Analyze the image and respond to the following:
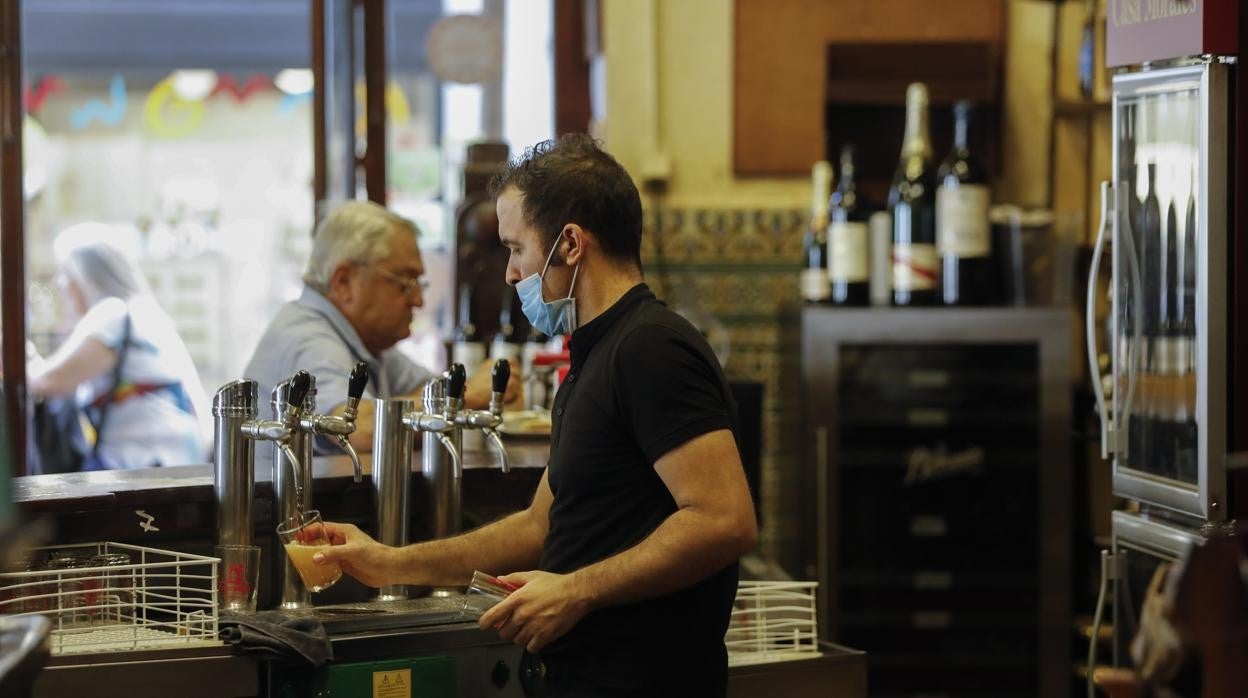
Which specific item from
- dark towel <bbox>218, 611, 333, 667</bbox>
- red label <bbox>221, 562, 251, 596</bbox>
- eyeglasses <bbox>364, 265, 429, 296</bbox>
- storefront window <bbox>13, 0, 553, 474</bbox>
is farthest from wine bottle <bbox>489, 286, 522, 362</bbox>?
storefront window <bbox>13, 0, 553, 474</bbox>

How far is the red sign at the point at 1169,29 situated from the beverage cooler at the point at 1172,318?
3cm

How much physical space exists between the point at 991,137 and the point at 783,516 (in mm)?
1510

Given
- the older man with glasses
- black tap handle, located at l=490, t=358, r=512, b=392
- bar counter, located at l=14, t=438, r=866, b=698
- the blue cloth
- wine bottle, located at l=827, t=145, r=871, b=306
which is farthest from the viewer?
wine bottle, located at l=827, t=145, r=871, b=306

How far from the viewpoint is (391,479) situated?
2.92 meters

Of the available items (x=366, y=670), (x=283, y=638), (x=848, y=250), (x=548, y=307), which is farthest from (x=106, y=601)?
(x=848, y=250)

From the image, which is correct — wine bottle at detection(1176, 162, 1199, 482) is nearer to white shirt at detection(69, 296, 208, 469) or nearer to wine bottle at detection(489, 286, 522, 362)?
wine bottle at detection(489, 286, 522, 362)

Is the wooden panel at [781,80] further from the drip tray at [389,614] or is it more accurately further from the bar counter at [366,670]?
the drip tray at [389,614]

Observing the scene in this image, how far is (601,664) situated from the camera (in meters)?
2.34

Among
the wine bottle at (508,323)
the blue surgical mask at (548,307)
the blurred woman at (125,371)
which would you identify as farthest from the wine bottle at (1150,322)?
the blurred woman at (125,371)

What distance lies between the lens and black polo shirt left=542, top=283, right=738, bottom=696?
2258mm

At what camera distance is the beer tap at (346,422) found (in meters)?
2.71

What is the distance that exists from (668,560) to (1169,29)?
1.94m

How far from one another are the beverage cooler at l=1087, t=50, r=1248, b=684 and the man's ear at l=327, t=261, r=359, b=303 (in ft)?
5.85

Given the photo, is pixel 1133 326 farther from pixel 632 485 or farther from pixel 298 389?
pixel 298 389
